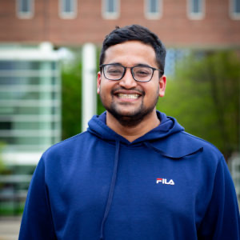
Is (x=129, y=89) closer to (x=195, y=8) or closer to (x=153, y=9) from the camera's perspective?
(x=153, y=9)

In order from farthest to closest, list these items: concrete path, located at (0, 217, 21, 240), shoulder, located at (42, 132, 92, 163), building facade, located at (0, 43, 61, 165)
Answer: building facade, located at (0, 43, 61, 165) < concrete path, located at (0, 217, 21, 240) < shoulder, located at (42, 132, 92, 163)

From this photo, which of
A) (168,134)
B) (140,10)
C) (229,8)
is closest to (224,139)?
(229,8)

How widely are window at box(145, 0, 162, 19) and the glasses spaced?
79.5ft

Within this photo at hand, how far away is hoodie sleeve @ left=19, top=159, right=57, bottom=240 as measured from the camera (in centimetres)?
274

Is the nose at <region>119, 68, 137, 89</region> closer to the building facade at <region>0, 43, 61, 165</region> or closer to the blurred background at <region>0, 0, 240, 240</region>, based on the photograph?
the blurred background at <region>0, 0, 240, 240</region>

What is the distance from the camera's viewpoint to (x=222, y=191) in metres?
2.62

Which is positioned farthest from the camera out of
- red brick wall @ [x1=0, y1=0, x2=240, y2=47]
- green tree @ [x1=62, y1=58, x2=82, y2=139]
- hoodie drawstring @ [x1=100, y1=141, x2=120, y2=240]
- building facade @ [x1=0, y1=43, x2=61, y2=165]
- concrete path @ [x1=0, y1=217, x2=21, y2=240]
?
green tree @ [x1=62, y1=58, x2=82, y2=139]

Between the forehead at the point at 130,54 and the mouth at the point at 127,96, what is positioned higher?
the forehead at the point at 130,54

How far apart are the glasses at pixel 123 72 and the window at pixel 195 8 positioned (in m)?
25.1

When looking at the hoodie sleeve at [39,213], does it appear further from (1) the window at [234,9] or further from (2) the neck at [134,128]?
(1) the window at [234,9]

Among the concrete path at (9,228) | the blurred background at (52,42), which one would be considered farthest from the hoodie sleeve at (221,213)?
the blurred background at (52,42)

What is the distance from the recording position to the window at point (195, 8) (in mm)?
26719

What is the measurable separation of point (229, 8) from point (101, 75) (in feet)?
86.4

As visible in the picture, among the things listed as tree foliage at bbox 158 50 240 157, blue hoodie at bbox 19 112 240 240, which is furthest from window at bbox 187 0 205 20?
blue hoodie at bbox 19 112 240 240
